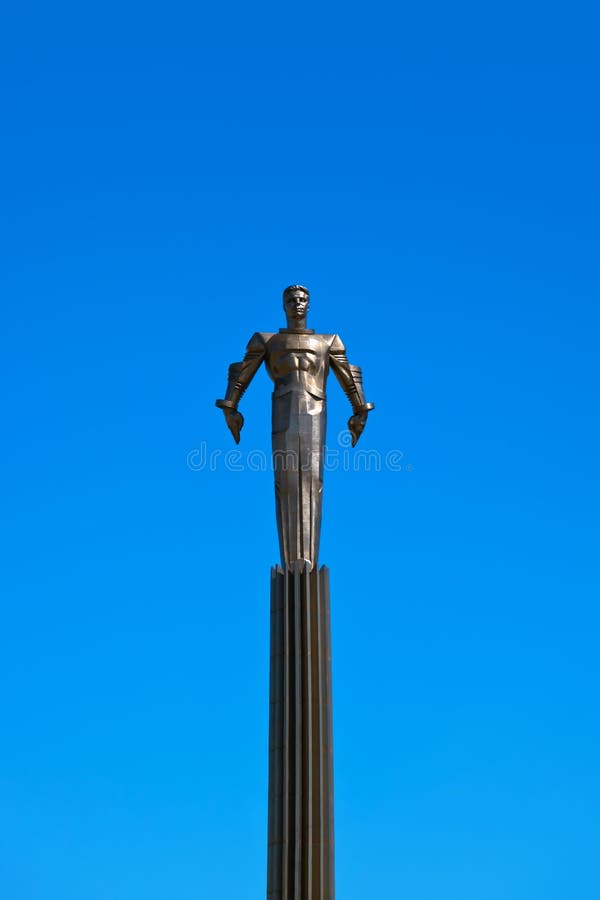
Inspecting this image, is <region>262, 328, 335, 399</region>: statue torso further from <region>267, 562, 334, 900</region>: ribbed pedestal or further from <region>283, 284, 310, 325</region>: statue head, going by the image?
<region>267, 562, 334, 900</region>: ribbed pedestal

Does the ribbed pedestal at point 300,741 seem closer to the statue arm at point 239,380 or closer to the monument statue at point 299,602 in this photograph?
the monument statue at point 299,602

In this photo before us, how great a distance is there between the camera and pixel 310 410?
20750 mm

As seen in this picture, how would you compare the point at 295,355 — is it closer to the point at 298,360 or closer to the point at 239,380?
the point at 298,360

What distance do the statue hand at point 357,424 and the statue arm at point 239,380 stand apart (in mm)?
1951

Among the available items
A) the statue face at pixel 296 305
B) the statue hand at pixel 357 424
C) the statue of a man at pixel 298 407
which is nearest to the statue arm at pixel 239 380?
the statue of a man at pixel 298 407

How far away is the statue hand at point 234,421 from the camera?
2147cm

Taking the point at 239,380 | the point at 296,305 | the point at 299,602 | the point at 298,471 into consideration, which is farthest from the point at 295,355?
the point at 299,602

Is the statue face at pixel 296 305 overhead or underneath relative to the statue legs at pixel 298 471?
overhead

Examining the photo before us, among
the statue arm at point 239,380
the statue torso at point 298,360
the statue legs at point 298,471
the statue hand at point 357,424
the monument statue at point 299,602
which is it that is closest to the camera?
the monument statue at point 299,602

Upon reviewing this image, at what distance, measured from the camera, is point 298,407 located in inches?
816

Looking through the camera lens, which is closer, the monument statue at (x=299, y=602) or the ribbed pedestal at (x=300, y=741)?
the ribbed pedestal at (x=300, y=741)

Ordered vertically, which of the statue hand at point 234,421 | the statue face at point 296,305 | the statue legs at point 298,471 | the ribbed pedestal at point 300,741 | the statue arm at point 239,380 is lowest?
Answer: the ribbed pedestal at point 300,741

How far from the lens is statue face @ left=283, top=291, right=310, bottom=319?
21438 millimetres

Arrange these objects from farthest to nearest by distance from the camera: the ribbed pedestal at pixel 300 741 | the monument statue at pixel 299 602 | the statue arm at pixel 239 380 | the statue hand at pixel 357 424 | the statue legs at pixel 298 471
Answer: the statue hand at pixel 357 424
the statue arm at pixel 239 380
the statue legs at pixel 298 471
the monument statue at pixel 299 602
the ribbed pedestal at pixel 300 741
